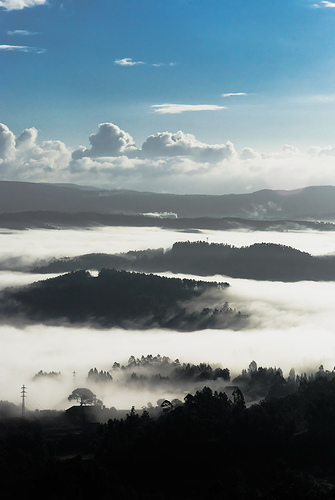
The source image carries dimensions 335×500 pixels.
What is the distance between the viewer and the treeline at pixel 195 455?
115 m

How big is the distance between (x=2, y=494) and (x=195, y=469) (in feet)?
131

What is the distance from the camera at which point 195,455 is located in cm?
14400

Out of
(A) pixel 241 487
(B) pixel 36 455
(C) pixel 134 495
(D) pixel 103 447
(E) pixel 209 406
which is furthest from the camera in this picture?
(E) pixel 209 406

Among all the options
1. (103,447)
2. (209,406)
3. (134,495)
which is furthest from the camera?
(209,406)

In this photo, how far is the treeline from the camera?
114750 millimetres

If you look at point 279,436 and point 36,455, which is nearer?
point 36,455

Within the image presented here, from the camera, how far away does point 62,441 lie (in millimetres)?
169875

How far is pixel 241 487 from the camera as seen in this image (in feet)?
395

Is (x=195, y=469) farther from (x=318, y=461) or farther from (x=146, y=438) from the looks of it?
(x=318, y=461)

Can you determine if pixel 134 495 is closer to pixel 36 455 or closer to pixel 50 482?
pixel 50 482

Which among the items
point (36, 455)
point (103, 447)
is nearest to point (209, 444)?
point (103, 447)

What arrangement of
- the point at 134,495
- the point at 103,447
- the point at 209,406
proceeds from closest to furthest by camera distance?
the point at 134,495
the point at 103,447
the point at 209,406

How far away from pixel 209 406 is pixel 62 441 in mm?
34351

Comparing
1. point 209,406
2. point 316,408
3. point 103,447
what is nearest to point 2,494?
point 103,447
